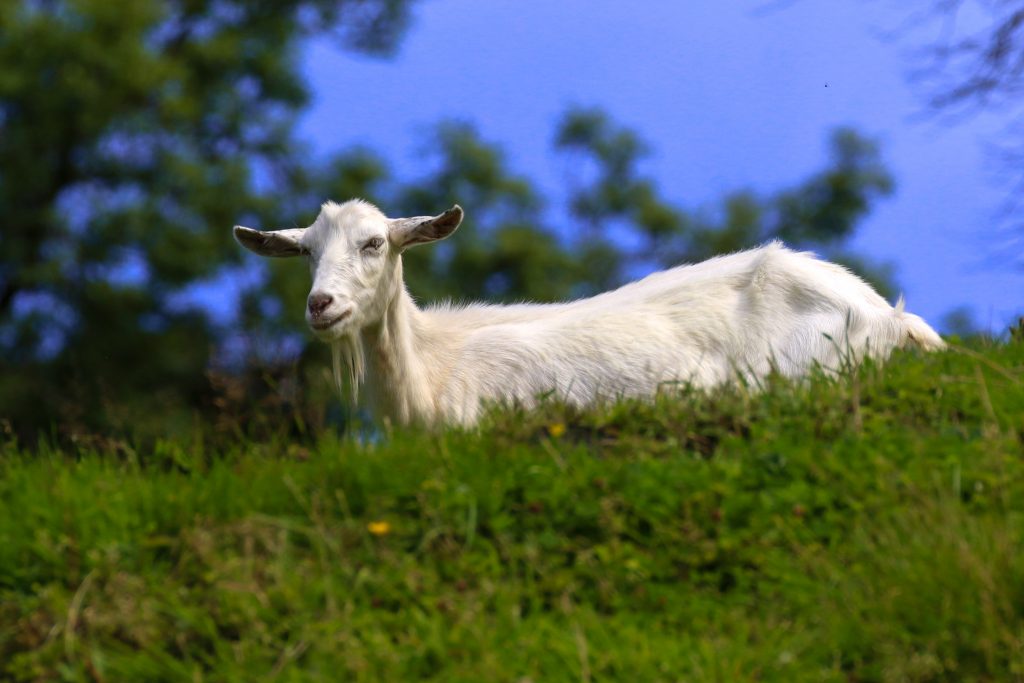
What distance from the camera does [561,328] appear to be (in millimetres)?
9000

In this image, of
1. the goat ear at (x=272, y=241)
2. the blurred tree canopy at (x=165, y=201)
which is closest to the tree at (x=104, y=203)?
the blurred tree canopy at (x=165, y=201)

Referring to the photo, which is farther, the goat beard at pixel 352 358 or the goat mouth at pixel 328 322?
the goat beard at pixel 352 358

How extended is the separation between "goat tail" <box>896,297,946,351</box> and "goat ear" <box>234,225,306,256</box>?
4.05 metres

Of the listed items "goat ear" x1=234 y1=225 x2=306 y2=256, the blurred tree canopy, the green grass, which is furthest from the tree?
the green grass

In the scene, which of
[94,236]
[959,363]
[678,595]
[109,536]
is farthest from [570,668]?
[94,236]

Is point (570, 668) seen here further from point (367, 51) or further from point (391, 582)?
point (367, 51)

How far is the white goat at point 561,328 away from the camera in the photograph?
27.3 feet

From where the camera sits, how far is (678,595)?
4.56 m

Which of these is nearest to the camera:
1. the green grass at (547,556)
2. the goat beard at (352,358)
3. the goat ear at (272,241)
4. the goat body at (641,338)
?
the green grass at (547,556)

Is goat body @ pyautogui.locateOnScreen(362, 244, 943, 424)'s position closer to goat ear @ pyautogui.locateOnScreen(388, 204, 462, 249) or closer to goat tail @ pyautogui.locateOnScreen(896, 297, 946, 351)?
goat tail @ pyautogui.locateOnScreen(896, 297, 946, 351)

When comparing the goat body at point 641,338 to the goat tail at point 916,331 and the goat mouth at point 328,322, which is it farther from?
the goat mouth at point 328,322

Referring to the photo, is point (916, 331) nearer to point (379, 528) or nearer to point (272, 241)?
point (272, 241)

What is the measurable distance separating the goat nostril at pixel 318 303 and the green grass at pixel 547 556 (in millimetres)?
2321

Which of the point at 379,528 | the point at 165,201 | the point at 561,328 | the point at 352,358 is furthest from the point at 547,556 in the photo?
the point at 165,201
